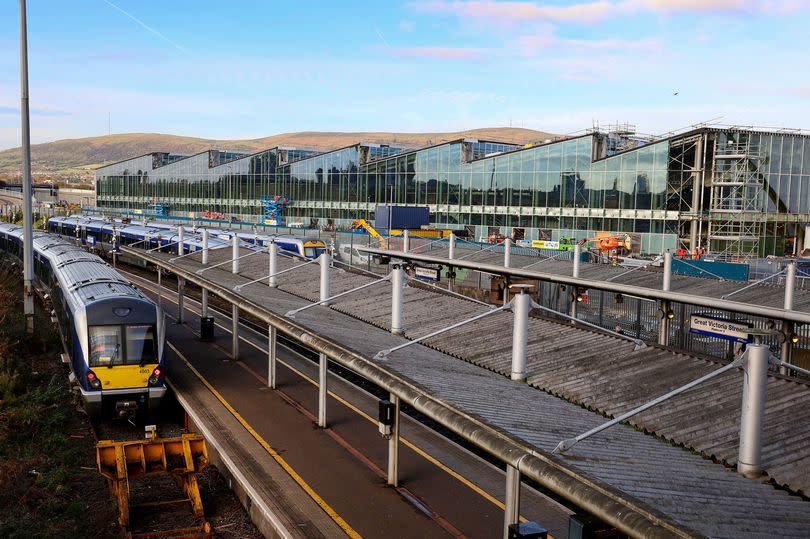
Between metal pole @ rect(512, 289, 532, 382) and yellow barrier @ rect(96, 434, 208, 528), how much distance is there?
235 inches

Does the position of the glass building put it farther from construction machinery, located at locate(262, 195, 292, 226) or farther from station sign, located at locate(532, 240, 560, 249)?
construction machinery, located at locate(262, 195, 292, 226)

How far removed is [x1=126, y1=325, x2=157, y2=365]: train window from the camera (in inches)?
667

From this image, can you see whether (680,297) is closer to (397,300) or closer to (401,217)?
(397,300)

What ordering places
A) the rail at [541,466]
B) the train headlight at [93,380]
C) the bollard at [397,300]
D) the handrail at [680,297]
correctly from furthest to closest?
the train headlight at [93,380] → the bollard at [397,300] → the handrail at [680,297] → the rail at [541,466]

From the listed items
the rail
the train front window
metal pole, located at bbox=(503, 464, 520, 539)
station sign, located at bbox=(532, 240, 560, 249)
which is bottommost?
metal pole, located at bbox=(503, 464, 520, 539)

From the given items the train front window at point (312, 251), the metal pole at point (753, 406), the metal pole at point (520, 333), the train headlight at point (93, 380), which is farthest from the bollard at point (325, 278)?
the train front window at point (312, 251)

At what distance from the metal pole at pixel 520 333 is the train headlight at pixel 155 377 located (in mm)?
9271

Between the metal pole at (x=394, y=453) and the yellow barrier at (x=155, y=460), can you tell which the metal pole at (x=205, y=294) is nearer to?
the yellow barrier at (x=155, y=460)

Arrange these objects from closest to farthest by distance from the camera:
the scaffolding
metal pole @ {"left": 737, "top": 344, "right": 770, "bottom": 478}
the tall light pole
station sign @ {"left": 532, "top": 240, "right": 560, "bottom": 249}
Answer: metal pole @ {"left": 737, "top": 344, "right": 770, "bottom": 478} < the tall light pole < the scaffolding < station sign @ {"left": 532, "top": 240, "right": 560, "bottom": 249}

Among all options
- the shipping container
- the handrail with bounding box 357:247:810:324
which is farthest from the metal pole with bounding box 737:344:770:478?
the shipping container

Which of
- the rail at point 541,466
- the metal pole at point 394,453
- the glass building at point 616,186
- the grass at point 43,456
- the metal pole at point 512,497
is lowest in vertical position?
the grass at point 43,456

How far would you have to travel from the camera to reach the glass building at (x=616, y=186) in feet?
138

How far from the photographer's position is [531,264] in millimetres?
25562

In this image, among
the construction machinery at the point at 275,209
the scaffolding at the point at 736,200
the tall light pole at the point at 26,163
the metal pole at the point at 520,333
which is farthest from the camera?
the construction machinery at the point at 275,209
